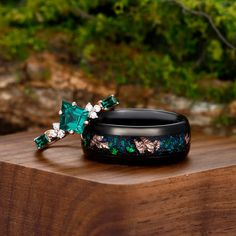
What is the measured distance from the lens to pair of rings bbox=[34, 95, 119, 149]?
55.3 inches

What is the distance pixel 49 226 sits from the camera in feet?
4.40

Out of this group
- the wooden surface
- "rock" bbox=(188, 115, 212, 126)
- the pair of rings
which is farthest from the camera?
"rock" bbox=(188, 115, 212, 126)

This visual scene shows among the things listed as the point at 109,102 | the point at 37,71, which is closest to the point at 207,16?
the point at 37,71

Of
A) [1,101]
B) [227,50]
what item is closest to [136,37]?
[227,50]

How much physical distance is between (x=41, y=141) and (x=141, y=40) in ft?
2.26

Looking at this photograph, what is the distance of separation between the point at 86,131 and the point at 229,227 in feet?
1.01

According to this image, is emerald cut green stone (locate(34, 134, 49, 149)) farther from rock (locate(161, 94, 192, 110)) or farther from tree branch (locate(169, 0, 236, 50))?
tree branch (locate(169, 0, 236, 50))

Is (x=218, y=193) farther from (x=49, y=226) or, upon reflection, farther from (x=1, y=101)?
(x=1, y=101)

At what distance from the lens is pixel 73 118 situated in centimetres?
143

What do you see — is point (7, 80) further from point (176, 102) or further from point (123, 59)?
point (176, 102)

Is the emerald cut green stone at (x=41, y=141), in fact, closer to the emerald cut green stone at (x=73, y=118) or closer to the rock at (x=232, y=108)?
the emerald cut green stone at (x=73, y=118)

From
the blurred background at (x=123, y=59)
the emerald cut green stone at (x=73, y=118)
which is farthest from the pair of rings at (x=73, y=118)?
the blurred background at (x=123, y=59)

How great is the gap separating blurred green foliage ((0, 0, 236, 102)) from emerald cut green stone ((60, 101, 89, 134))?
57cm

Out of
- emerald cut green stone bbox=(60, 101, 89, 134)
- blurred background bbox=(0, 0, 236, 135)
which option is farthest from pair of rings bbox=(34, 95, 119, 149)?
blurred background bbox=(0, 0, 236, 135)
